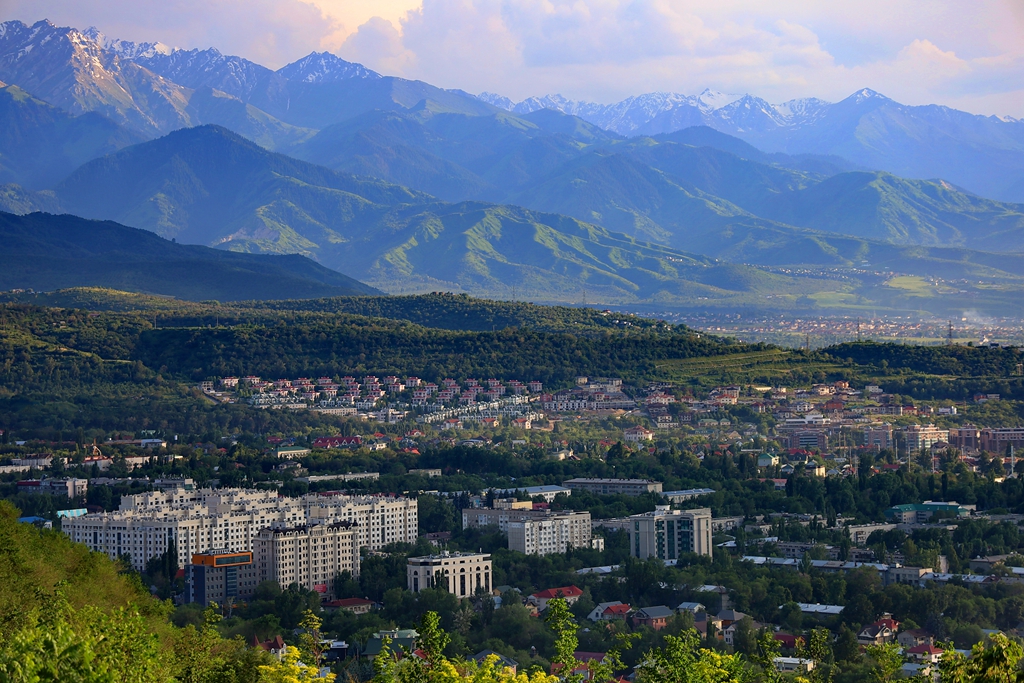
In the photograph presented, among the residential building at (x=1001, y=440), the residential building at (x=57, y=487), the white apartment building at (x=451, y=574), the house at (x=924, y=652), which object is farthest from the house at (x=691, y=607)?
the residential building at (x=1001, y=440)

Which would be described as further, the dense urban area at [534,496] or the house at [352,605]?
the house at [352,605]

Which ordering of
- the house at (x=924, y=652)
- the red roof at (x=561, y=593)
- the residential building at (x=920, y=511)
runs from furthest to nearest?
1. the residential building at (x=920, y=511)
2. the red roof at (x=561, y=593)
3. the house at (x=924, y=652)

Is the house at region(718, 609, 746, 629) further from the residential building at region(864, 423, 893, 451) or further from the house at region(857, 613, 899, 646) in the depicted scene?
the residential building at region(864, 423, 893, 451)

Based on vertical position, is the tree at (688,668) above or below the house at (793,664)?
above

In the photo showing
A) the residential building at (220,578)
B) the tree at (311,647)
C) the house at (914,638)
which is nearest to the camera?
the tree at (311,647)

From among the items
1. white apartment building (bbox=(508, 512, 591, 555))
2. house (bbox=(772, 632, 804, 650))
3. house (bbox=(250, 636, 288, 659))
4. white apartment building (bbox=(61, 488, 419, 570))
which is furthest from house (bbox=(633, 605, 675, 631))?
white apartment building (bbox=(61, 488, 419, 570))

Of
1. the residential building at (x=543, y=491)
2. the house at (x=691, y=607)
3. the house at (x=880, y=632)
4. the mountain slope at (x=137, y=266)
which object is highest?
the mountain slope at (x=137, y=266)

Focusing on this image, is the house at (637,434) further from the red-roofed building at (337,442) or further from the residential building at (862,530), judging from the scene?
the residential building at (862,530)
